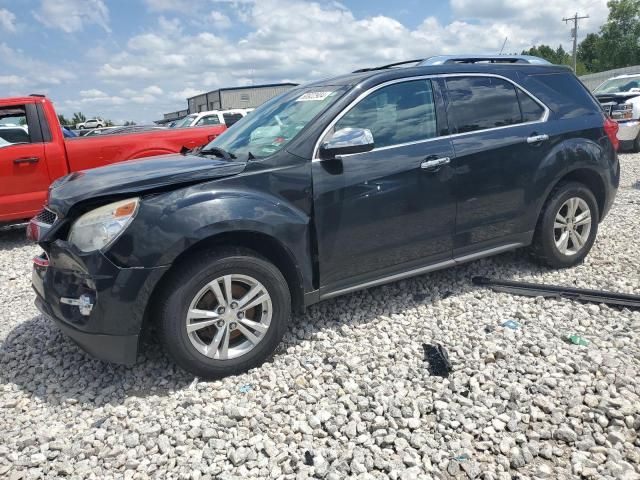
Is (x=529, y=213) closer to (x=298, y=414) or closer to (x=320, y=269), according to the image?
(x=320, y=269)

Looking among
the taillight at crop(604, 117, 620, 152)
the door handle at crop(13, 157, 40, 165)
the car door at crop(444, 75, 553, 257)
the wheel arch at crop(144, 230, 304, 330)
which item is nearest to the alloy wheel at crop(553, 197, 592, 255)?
the car door at crop(444, 75, 553, 257)

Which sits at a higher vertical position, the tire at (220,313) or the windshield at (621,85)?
the windshield at (621,85)

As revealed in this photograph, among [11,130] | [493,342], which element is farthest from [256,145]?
[11,130]

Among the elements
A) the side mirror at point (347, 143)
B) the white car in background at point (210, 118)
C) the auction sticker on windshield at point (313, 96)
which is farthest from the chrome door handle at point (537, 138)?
the white car in background at point (210, 118)

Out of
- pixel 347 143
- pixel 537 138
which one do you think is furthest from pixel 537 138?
pixel 347 143

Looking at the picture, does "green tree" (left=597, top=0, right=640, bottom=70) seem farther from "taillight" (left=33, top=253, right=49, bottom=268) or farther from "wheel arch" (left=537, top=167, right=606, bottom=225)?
"taillight" (left=33, top=253, right=49, bottom=268)

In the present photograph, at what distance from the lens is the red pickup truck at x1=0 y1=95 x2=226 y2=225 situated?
6680 millimetres

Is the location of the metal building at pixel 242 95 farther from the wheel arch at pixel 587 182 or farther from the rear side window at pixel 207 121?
the wheel arch at pixel 587 182

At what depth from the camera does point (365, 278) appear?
12.0 ft

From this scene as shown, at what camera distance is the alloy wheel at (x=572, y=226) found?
455 cm

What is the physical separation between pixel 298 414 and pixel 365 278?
116cm

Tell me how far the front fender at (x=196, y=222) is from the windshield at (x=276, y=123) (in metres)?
0.46

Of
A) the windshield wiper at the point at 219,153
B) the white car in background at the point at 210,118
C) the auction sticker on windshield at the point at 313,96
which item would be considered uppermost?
the white car in background at the point at 210,118

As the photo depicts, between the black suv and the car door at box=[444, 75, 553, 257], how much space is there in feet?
0.04
